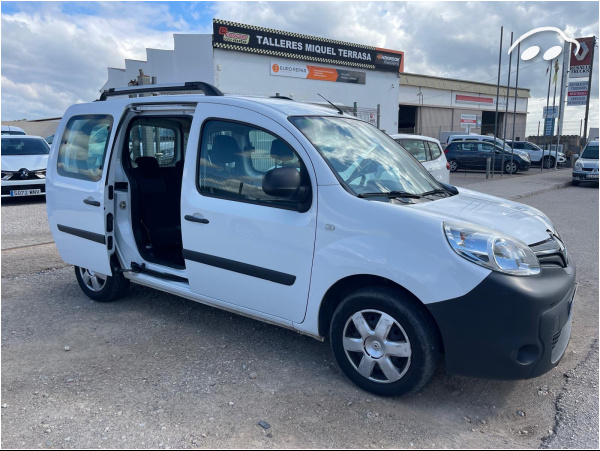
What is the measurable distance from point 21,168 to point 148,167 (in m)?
8.43

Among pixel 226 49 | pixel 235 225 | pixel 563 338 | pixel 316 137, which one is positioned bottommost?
pixel 563 338

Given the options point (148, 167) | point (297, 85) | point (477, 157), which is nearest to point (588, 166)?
point (477, 157)

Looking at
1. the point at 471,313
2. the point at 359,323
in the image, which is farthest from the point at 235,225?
the point at 471,313

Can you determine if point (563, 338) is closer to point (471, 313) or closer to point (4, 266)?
point (471, 313)

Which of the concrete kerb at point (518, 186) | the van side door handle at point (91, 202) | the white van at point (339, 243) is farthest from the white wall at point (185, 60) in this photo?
the white van at point (339, 243)

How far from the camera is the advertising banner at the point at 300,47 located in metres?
22.3

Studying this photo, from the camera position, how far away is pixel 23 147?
1271cm

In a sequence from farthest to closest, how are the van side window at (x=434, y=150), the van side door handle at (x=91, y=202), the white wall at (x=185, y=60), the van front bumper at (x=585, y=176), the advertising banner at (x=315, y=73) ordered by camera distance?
1. the advertising banner at (x=315, y=73)
2. the white wall at (x=185, y=60)
3. the van front bumper at (x=585, y=176)
4. the van side window at (x=434, y=150)
5. the van side door handle at (x=91, y=202)

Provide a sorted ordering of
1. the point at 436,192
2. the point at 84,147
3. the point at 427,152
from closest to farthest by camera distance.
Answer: the point at 436,192, the point at 84,147, the point at 427,152

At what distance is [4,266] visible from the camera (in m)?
6.33

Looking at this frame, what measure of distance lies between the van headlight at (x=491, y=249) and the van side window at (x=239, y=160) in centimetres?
113

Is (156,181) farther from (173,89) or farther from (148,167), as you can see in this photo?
(173,89)

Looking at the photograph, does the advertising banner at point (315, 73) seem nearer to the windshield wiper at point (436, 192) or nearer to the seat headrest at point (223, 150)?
the seat headrest at point (223, 150)

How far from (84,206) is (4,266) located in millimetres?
2554
